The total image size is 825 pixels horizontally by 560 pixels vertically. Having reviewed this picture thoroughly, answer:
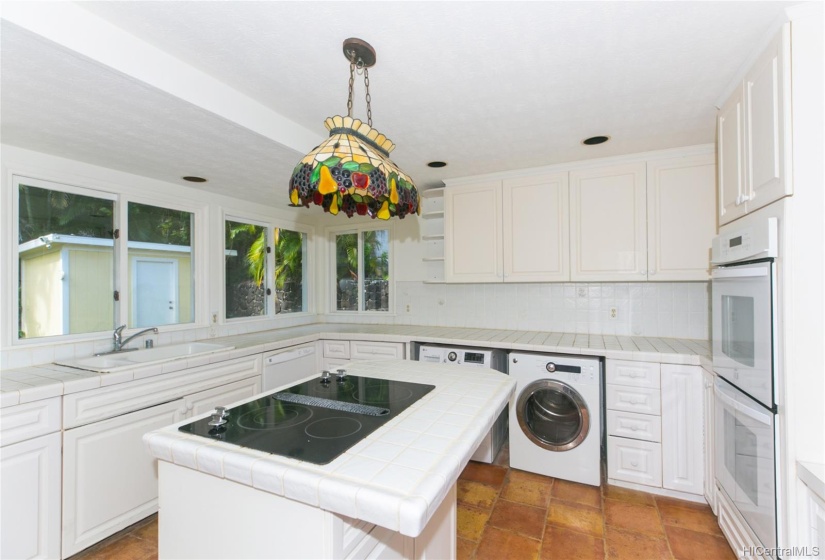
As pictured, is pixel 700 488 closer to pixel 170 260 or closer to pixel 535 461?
pixel 535 461

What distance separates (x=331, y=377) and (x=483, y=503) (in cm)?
136

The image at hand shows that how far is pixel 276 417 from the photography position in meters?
1.32

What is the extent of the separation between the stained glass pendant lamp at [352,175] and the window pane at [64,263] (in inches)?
84.6

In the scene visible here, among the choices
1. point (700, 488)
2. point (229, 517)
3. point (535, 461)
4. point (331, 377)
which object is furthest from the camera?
point (535, 461)

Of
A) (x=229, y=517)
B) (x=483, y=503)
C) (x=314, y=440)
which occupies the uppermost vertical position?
(x=314, y=440)

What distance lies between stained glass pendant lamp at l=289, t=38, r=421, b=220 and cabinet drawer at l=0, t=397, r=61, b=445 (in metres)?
1.65

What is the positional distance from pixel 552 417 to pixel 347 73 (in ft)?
8.39

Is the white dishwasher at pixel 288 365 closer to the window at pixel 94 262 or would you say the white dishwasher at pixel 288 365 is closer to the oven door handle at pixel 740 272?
the window at pixel 94 262

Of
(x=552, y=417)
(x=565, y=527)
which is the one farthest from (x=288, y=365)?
(x=565, y=527)

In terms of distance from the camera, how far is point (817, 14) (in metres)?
1.26

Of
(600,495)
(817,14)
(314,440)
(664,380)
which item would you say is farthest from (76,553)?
(817,14)

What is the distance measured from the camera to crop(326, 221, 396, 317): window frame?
4.00 m

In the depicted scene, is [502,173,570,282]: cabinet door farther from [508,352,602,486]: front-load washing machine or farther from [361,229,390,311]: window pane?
[361,229,390,311]: window pane

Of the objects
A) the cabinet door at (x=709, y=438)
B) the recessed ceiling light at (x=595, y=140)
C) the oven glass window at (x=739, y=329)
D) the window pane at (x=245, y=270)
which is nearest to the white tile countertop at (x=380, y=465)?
the oven glass window at (x=739, y=329)
